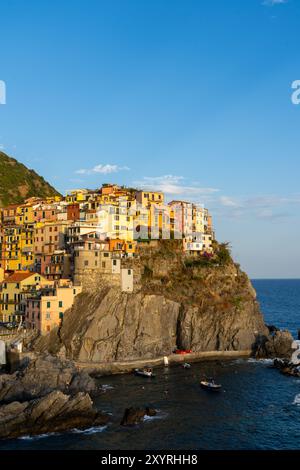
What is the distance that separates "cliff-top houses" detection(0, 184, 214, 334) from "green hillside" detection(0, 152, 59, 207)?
36752 millimetres

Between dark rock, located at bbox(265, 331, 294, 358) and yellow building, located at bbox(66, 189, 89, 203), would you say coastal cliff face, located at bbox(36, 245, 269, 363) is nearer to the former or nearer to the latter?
dark rock, located at bbox(265, 331, 294, 358)

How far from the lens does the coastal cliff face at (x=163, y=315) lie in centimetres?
8931

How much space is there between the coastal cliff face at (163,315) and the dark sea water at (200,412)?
23.9 ft

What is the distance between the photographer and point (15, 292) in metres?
100

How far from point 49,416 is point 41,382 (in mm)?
10652

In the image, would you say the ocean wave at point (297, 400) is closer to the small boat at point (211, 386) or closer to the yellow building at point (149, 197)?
the small boat at point (211, 386)

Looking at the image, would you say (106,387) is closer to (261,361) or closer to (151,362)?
(151,362)

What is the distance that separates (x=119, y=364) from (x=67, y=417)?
1143 inches

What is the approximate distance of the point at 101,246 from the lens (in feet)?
335

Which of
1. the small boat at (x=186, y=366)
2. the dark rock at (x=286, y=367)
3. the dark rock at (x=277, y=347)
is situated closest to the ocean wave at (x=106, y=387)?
the small boat at (x=186, y=366)

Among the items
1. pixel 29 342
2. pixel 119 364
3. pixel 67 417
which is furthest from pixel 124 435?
pixel 29 342

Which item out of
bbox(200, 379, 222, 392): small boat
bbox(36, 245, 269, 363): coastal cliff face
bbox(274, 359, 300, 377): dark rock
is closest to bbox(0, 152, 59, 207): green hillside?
bbox(36, 245, 269, 363): coastal cliff face
